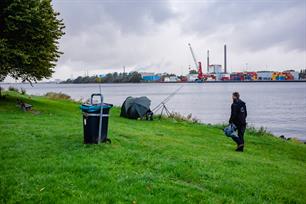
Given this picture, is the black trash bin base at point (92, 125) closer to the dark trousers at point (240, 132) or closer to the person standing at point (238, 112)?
the person standing at point (238, 112)

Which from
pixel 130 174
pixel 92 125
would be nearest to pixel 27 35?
pixel 92 125

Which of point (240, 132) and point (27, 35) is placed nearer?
point (240, 132)

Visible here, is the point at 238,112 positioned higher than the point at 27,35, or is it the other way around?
the point at 27,35

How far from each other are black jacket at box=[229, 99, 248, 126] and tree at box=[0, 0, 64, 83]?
38.7 ft

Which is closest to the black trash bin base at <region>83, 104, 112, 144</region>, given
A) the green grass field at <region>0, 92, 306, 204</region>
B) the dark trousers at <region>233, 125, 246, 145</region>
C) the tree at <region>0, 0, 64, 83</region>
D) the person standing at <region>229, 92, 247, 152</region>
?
the green grass field at <region>0, 92, 306, 204</region>

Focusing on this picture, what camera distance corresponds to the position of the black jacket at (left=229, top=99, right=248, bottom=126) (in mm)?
13122

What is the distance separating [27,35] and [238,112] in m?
13.2

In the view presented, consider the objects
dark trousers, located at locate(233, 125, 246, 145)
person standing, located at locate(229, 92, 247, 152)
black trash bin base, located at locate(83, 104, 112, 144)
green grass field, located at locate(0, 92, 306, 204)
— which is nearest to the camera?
green grass field, located at locate(0, 92, 306, 204)

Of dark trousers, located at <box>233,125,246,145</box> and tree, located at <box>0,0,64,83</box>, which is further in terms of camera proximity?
tree, located at <box>0,0,64,83</box>

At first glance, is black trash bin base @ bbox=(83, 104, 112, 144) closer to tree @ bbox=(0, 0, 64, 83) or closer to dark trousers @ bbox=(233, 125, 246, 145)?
dark trousers @ bbox=(233, 125, 246, 145)

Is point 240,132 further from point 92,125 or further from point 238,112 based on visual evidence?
point 92,125

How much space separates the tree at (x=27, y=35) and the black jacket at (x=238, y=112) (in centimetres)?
1178

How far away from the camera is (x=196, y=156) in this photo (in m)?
11.0

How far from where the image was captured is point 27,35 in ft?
70.4
